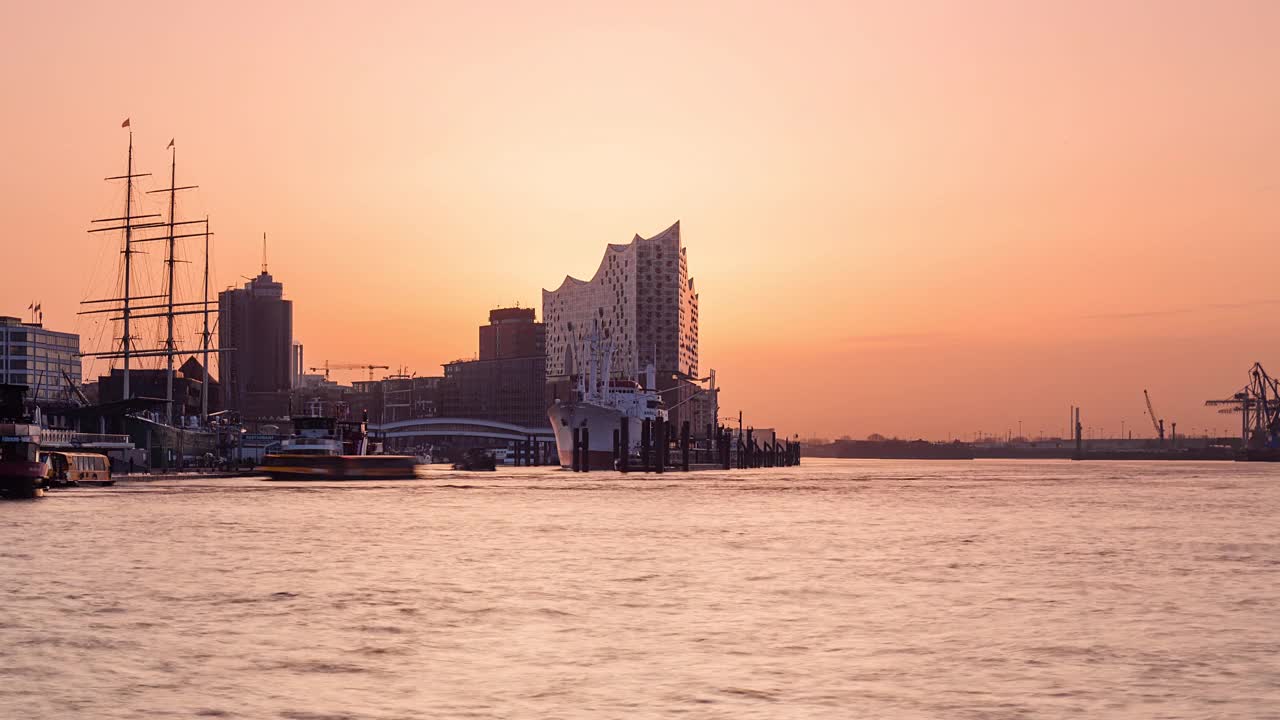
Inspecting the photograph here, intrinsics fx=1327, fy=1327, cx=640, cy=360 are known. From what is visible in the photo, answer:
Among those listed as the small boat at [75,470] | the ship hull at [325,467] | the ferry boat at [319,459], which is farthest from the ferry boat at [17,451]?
the ferry boat at [319,459]

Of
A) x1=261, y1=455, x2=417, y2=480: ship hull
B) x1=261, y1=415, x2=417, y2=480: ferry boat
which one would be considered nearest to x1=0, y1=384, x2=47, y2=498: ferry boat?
x1=261, y1=455, x2=417, y2=480: ship hull

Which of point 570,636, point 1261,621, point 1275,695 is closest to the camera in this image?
point 1275,695

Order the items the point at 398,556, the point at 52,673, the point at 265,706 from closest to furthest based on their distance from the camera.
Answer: the point at 265,706
the point at 52,673
the point at 398,556

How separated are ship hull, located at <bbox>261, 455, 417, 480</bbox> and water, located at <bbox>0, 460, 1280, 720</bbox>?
257 feet

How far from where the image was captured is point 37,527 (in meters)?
61.5

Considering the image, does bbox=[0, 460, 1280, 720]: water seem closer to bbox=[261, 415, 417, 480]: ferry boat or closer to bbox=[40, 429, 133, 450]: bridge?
bbox=[261, 415, 417, 480]: ferry boat

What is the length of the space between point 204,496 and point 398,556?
2361 inches

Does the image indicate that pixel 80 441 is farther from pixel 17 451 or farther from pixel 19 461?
pixel 17 451

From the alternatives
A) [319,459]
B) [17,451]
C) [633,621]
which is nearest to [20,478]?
[17,451]

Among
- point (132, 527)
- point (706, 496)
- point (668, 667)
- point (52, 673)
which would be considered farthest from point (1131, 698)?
point (706, 496)

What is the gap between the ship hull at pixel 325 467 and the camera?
14062 cm

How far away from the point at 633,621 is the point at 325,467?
387 ft

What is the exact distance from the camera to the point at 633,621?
29.3m

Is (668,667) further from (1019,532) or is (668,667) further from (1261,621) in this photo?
(1019,532)
